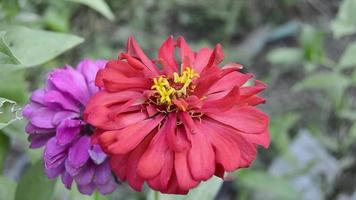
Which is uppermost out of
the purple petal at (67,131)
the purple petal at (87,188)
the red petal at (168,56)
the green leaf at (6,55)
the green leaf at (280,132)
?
the green leaf at (6,55)

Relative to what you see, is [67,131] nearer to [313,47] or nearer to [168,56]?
[168,56]

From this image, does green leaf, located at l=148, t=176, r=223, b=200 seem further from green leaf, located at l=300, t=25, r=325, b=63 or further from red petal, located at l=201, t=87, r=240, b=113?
green leaf, located at l=300, t=25, r=325, b=63

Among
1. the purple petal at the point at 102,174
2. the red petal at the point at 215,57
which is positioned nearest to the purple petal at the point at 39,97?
the purple petal at the point at 102,174

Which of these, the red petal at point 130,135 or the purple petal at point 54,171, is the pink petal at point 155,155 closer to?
the red petal at point 130,135

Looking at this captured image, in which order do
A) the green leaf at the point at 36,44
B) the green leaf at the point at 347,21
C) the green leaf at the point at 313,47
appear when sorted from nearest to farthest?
the green leaf at the point at 36,44, the green leaf at the point at 347,21, the green leaf at the point at 313,47

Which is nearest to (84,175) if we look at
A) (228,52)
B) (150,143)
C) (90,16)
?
(150,143)

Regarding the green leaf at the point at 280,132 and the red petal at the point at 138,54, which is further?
the green leaf at the point at 280,132

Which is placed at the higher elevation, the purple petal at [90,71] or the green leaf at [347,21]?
the purple petal at [90,71]
